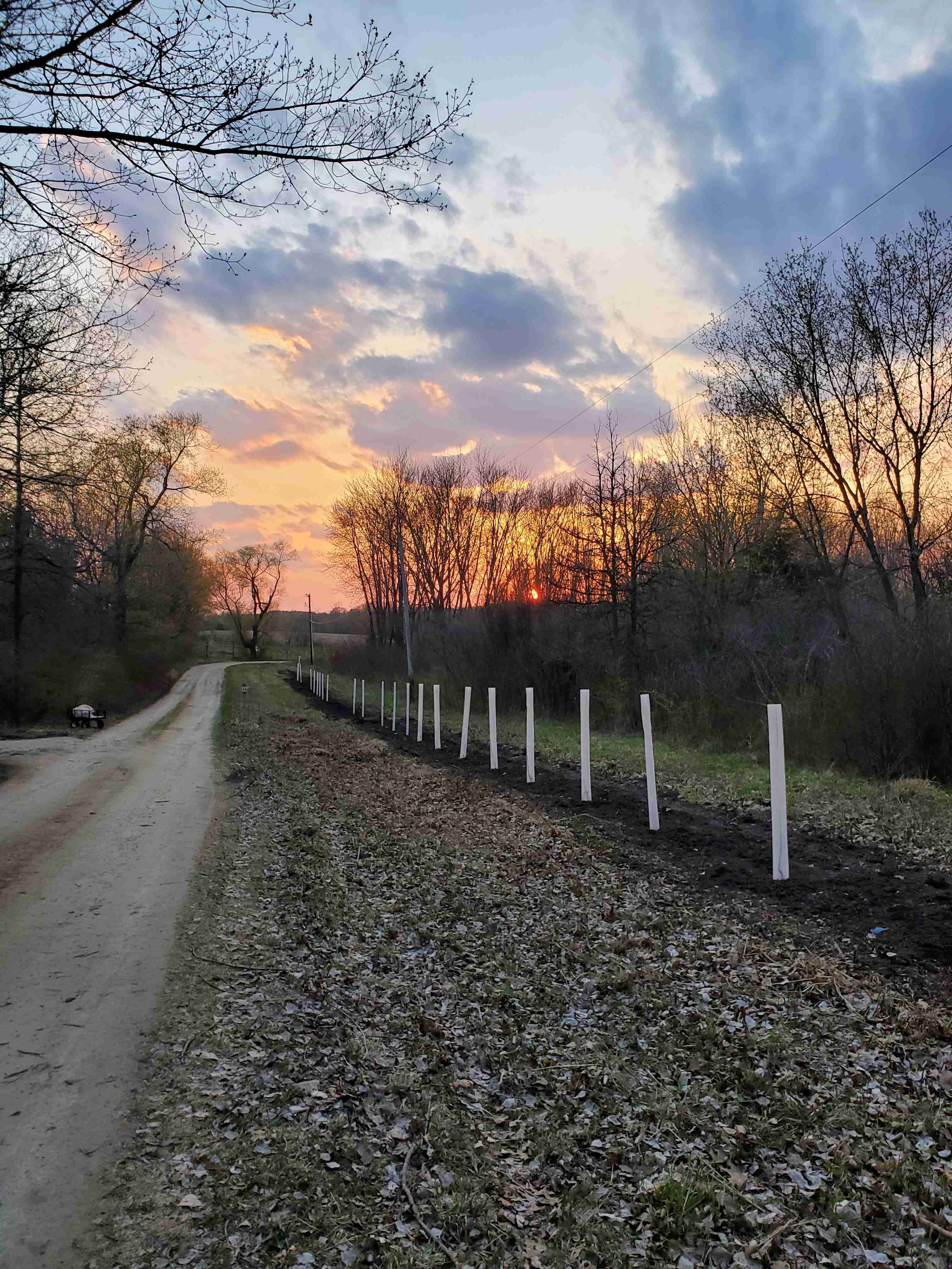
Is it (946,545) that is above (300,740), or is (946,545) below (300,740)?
above

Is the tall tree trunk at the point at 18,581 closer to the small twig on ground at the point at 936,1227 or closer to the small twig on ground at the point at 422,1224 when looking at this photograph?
the small twig on ground at the point at 422,1224

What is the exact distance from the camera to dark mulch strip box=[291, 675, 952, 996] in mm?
4871

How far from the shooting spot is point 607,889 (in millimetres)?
6520

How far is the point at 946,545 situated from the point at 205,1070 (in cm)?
1649

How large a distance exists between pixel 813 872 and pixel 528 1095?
13.1 ft

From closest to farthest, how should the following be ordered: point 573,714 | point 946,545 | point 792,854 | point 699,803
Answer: point 792,854
point 699,803
point 946,545
point 573,714

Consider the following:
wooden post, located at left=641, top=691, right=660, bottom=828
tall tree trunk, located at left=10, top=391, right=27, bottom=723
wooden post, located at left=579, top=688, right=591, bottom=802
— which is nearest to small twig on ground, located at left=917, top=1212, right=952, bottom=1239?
wooden post, located at left=641, top=691, right=660, bottom=828

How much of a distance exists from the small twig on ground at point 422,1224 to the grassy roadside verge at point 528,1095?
1cm

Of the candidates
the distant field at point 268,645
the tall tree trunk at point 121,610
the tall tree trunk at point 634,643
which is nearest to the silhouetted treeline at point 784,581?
the tall tree trunk at point 634,643

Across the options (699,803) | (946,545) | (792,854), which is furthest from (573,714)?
(792,854)

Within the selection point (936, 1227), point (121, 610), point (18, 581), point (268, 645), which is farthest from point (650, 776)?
point (268, 645)

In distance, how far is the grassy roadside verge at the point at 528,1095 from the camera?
104 inches

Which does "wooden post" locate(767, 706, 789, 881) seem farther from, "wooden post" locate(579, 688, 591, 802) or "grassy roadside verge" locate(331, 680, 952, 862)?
"wooden post" locate(579, 688, 591, 802)

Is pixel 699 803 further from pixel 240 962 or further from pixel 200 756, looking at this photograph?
pixel 200 756
